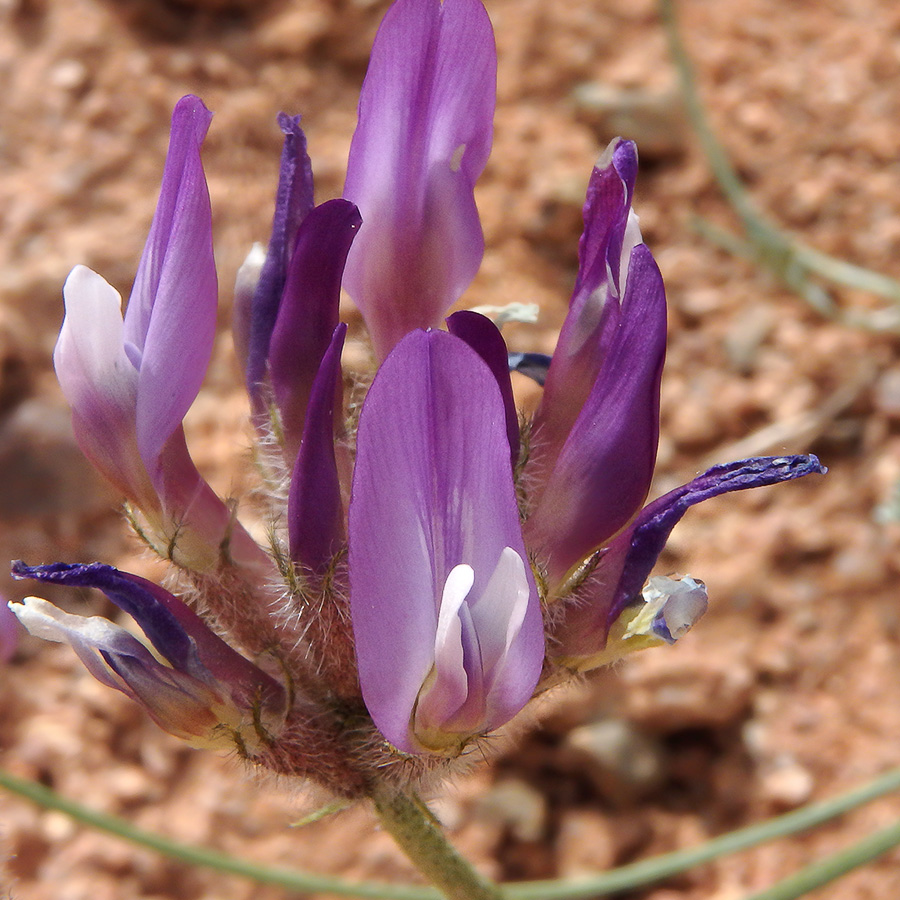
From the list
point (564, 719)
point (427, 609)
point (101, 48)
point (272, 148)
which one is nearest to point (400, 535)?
point (427, 609)

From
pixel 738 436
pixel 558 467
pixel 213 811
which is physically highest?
pixel 558 467

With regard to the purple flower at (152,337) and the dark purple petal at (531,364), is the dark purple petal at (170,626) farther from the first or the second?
the dark purple petal at (531,364)

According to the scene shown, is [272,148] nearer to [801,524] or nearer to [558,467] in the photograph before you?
[801,524]

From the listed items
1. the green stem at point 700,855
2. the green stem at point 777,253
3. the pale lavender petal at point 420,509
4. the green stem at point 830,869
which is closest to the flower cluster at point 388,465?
the pale lavender petal at point 420,509

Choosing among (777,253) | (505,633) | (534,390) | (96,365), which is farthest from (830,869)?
(777,253)

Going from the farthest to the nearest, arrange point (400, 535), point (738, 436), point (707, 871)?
point (738, 436) → point (707, 871) → point (400, 535)

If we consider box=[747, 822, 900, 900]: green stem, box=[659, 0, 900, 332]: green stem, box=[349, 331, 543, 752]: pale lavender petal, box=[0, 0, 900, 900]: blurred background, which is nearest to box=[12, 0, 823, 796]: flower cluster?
box=[349, 331, 543, 752]: pale lavender petal

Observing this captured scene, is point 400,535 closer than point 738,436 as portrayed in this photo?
Yes

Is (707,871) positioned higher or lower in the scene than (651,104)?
lower
